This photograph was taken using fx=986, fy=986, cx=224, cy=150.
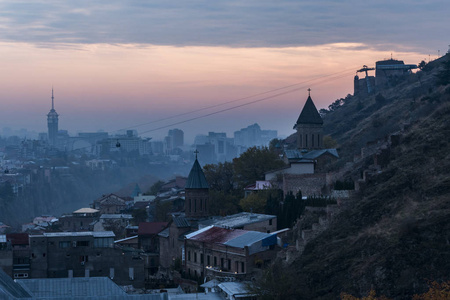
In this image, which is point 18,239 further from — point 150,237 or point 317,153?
point 317,153

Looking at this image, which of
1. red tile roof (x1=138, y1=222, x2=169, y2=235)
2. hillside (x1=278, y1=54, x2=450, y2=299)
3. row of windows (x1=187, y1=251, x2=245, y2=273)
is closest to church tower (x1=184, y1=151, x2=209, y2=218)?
red tile roof (x1=138, y1=222, x2=169, y2=235)

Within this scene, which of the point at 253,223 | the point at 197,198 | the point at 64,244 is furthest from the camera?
the point at 197,198

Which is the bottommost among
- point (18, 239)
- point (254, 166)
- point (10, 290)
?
point (18, 239)

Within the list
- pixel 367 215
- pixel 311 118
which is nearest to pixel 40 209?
pixel 311 118

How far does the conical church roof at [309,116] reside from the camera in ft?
213

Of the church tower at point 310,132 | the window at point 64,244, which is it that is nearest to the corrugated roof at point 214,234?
the window at point 64,244

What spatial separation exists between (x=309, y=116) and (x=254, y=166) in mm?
6712

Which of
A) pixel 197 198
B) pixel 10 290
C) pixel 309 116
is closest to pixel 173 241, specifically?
pixel 197 198

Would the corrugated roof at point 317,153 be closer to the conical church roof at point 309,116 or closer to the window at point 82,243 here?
the conical church roof at point 309,116

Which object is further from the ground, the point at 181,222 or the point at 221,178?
the point at 221,178

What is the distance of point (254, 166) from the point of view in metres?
60.9

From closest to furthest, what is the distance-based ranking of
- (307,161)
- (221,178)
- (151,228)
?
(307,161) → (151,228) → (221,178)

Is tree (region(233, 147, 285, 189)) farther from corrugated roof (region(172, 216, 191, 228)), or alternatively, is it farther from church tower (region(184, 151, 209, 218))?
corrugated roof (region(172, 216, 191, 228))

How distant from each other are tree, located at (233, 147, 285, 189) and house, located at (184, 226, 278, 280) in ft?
44.3
